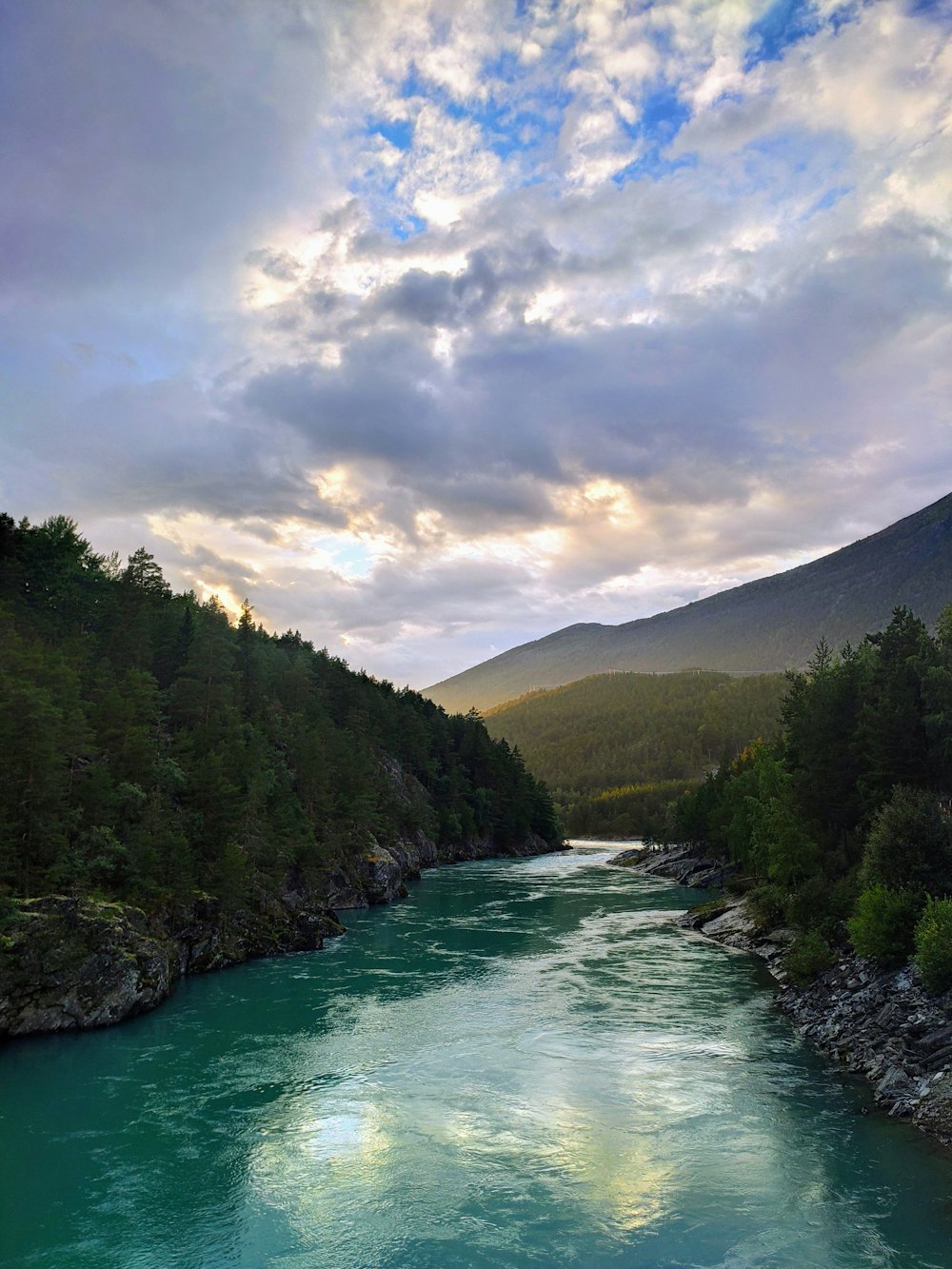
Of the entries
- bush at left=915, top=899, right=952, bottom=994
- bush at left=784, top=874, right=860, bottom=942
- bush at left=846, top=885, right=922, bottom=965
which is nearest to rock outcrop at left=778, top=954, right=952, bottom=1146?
bush at left=915, top=899, right=952, bottom=994

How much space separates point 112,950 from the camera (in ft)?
134

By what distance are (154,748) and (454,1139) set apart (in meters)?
37.1

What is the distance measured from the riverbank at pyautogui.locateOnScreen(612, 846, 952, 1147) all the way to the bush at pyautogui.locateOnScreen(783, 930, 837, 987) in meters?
0.50

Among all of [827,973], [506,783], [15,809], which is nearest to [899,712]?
[827,973]

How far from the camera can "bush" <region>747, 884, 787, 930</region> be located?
62.2m

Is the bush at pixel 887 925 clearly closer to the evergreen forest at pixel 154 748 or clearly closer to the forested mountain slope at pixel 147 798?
the forested mountain slope at pixel 147 798

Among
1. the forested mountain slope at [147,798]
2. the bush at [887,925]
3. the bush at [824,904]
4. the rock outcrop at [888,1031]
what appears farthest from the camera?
the bush at [824,904]

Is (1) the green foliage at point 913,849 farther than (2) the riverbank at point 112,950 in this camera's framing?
Yes

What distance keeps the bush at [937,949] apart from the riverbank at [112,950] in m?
38.3

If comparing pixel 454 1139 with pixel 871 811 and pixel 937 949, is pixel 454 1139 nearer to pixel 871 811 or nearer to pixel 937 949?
pixel 937 949

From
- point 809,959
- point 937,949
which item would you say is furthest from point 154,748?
point 937,949

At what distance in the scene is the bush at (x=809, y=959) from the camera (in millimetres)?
44594

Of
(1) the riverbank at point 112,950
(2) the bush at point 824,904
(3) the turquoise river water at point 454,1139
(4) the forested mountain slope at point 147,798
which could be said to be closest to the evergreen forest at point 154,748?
(4) the forested mountain slope at point 147,798

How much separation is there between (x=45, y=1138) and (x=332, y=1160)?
10544mm
